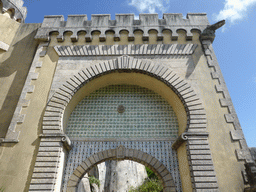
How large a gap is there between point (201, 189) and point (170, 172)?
1279 millimetres

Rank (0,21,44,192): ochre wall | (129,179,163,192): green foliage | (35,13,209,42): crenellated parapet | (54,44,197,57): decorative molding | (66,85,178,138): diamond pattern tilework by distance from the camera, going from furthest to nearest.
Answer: (129,179,163,192): green foliage, (35,13,209,42): crenellated parapet, (54,44,197,57): decorative molding, (66,85,178,138): diamond pattern tilework, (0,21,44,192): ochre wall

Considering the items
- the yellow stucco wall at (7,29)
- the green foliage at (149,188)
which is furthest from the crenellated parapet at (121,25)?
the green foliage at (149,188)

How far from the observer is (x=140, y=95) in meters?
8.28

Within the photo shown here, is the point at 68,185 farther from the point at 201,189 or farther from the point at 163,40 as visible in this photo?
the point at 163,40

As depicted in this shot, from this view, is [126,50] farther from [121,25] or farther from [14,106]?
[14,106]

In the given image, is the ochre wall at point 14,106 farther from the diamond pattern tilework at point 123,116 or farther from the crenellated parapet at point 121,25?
the diamond pattern tilework at point 123,116

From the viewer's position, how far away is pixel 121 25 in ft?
28.8

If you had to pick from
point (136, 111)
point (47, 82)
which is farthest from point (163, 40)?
point (47, 82)

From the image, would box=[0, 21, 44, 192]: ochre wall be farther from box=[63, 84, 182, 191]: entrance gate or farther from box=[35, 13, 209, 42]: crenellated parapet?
box=[63, 84, 182, 191]: entrance gate

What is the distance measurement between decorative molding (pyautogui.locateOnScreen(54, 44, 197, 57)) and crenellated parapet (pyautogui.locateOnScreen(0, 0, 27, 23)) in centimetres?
458

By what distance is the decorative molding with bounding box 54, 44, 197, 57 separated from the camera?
8055mm

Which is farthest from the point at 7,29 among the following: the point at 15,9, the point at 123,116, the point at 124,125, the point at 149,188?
the point at 149,188

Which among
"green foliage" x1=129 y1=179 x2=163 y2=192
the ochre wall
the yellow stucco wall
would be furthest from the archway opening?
the yellow stucco wall

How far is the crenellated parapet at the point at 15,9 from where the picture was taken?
1027cm
